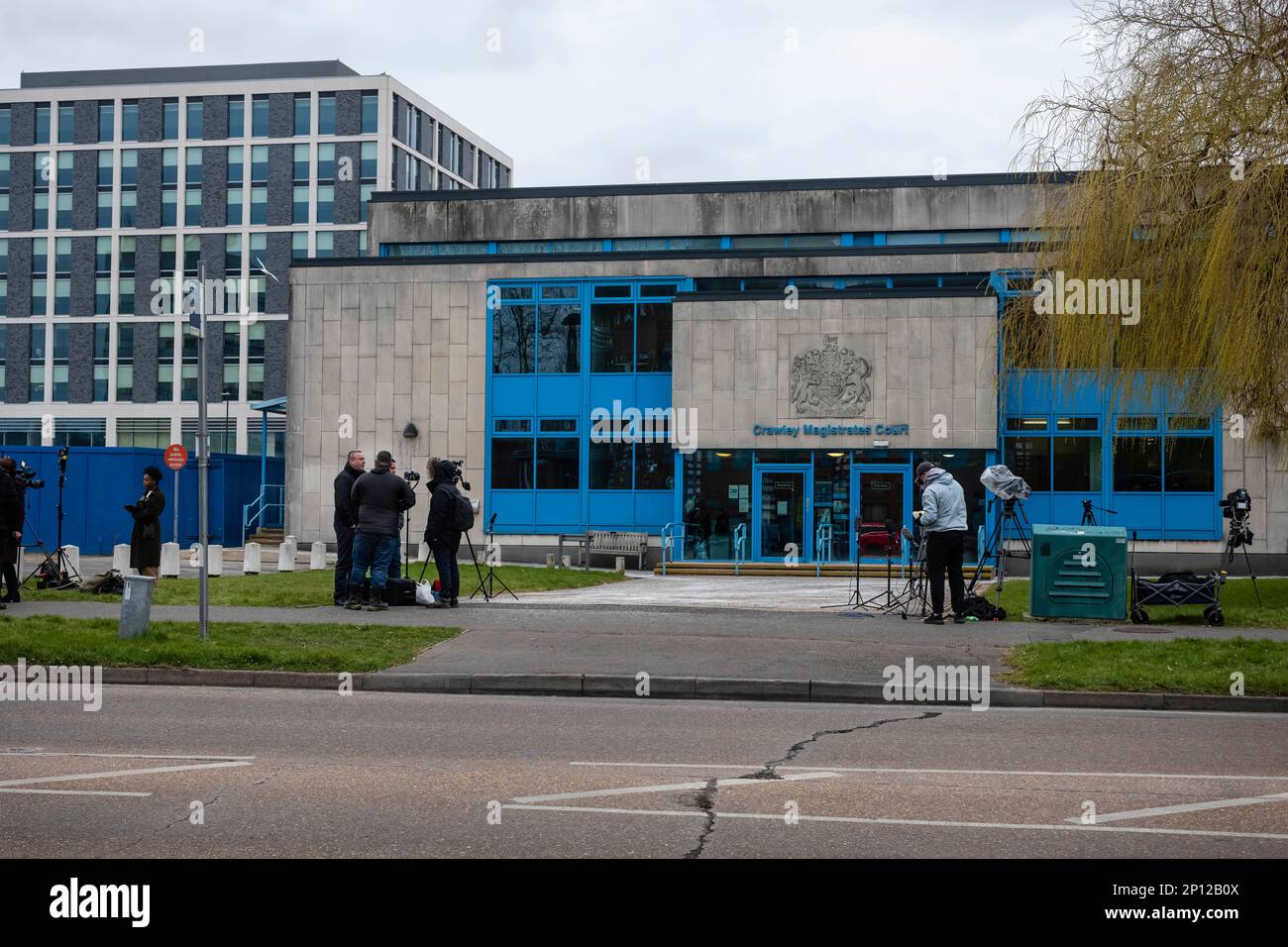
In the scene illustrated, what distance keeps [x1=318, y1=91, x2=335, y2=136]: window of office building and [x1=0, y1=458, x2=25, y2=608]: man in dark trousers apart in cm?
6164

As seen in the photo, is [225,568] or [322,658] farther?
[225,568]

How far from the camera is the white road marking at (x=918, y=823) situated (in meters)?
6.29

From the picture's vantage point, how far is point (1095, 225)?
1909cm

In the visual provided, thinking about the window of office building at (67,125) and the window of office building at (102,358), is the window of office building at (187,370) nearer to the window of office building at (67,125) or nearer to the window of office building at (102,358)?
the window of office building at (102,358)

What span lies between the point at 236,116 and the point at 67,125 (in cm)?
1003

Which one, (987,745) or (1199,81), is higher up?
Answer: (1199,81)

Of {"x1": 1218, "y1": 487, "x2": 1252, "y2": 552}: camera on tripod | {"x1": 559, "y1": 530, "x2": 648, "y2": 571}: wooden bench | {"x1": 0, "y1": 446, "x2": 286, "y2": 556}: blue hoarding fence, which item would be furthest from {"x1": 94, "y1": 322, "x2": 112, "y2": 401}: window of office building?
{"x1": 1218, "y1": 487, "x2": 1252, "y2": 552}: camera on tripod

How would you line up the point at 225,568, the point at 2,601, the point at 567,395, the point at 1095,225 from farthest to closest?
1. the point at 567,395
2. the point at 225,568
3. the point at 1095,225
4. the point at 2,601

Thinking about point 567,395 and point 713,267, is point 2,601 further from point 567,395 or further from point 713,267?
point 713,267

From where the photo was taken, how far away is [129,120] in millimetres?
76188

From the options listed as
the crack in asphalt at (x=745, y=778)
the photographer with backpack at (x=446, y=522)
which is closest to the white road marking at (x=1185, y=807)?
the crack in asphalt at (x=745, y=778)

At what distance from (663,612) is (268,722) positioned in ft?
27.6

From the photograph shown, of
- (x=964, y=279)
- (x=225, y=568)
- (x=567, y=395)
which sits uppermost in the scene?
(x=964, y=279)
